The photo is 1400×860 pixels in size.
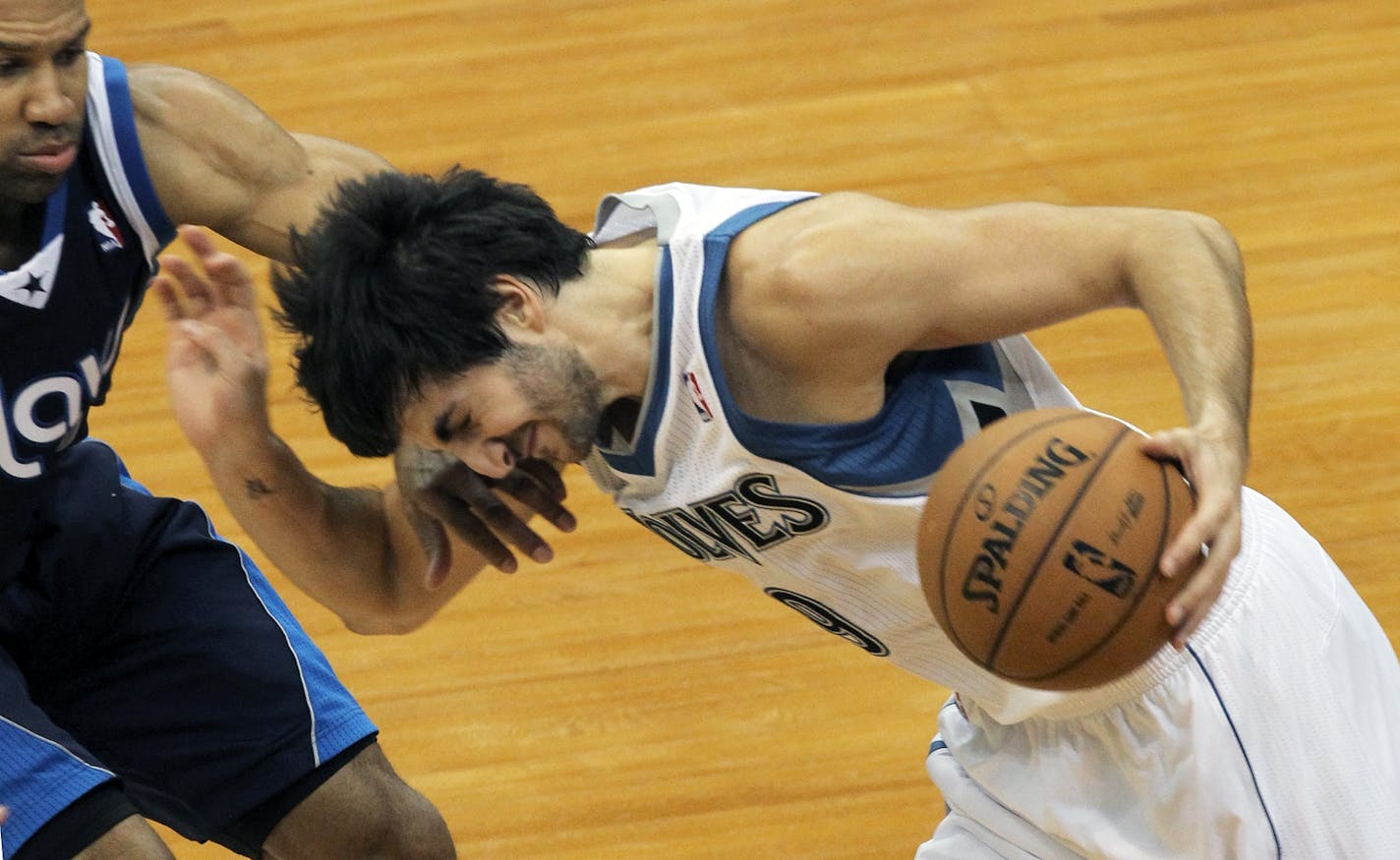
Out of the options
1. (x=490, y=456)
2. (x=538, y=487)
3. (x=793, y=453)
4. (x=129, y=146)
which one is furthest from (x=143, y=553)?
(x=793, y=453)

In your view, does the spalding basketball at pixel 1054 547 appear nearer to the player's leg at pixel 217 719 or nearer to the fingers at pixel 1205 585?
Answer: the fingers at pixel 1205 585

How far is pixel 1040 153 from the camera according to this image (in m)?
5.37

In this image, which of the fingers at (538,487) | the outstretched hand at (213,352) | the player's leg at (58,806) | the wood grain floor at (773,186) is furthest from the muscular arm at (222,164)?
the wood grain floor at (773,186)

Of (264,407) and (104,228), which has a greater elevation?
(104,228)

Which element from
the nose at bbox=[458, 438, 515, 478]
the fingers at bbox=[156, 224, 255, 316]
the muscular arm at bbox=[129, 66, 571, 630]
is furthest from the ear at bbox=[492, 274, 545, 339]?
the fingers at bbox=[156, 224, 255, 316]

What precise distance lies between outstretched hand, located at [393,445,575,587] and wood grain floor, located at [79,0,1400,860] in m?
1.12

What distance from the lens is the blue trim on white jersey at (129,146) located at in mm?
2576

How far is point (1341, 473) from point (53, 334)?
2839mm

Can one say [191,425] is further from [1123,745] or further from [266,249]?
[1123,745]

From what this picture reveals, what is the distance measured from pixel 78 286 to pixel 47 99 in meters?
0.26

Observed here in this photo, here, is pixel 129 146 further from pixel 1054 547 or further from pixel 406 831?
pixel 1054 547

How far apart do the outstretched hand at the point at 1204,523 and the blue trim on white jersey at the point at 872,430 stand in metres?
0.38

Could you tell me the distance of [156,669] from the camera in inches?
110

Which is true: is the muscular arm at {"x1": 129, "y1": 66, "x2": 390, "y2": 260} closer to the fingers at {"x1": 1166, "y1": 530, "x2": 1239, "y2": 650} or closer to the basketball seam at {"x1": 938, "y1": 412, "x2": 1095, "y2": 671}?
the basketball seam at {"x1": 938, "y1": 412, "x2": 1095, "y2": 671}
